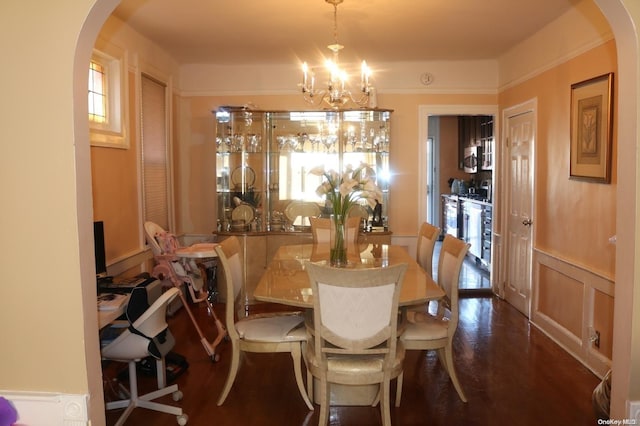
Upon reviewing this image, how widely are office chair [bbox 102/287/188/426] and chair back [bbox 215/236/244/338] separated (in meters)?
0.31

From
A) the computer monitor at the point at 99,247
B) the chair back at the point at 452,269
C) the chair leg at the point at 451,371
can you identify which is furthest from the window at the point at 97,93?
the chair leg at the point at 451,371

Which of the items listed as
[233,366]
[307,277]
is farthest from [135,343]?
[307,277]

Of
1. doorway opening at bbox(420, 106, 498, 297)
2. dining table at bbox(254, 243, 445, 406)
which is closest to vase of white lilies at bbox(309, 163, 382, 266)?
dining table at bbox(254, 243, 445, 406)

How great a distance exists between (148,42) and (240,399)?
3396 mm

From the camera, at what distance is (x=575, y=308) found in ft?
13.2

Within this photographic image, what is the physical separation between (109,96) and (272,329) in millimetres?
2477

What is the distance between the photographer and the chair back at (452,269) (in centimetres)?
317

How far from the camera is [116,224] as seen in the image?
427cm

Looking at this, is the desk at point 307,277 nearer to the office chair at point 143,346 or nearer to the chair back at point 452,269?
the chair back at point 452,269

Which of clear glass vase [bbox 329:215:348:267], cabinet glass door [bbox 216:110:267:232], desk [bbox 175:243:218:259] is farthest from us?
cabinet glass door [bbox 216:110:267:232]

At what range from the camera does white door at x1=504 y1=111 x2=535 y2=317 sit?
195 inches

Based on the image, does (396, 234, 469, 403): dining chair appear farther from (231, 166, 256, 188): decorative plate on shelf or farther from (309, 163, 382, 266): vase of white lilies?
(231, 166, 256, 188): decorative plate on shelf

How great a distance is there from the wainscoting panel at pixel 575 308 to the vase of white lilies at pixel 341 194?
69.2 inches

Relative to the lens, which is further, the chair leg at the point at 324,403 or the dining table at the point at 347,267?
the dining table at the point at 347,267
